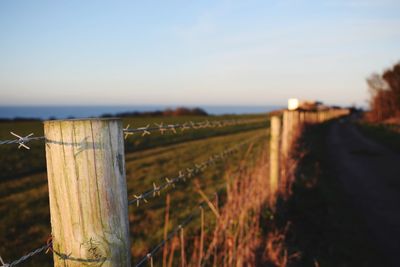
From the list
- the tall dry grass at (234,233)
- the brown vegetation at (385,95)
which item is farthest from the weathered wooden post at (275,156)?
the brown vegetation at (385,95)

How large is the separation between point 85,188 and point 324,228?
3.83m

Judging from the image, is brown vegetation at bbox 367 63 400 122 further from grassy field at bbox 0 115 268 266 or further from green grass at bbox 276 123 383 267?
green grass at bbox 276 123 383 267

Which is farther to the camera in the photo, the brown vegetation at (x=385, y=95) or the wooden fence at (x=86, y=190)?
the brown vegetation at (x=385, y=95)

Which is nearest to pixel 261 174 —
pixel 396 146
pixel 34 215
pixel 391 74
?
pixel 34 215

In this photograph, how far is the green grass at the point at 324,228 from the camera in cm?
358

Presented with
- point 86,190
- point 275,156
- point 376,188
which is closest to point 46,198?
point 275,156

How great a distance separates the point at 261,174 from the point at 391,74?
91.1 ft

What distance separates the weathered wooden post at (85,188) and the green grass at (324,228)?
2695 millimetres

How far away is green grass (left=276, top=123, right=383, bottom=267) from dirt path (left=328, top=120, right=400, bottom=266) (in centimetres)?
16

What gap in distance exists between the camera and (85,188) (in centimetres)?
116

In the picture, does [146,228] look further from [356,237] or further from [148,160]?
[148,160]

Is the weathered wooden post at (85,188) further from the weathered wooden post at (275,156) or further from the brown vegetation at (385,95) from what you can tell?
the brown vegetation at (385,95)

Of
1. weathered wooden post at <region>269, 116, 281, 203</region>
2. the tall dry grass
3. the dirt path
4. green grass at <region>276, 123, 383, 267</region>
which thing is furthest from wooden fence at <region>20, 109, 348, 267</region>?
weathered wooden post at <region>269, 116, 281, 203</region>

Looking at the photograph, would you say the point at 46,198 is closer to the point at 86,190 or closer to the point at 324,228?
the point at 324,228
